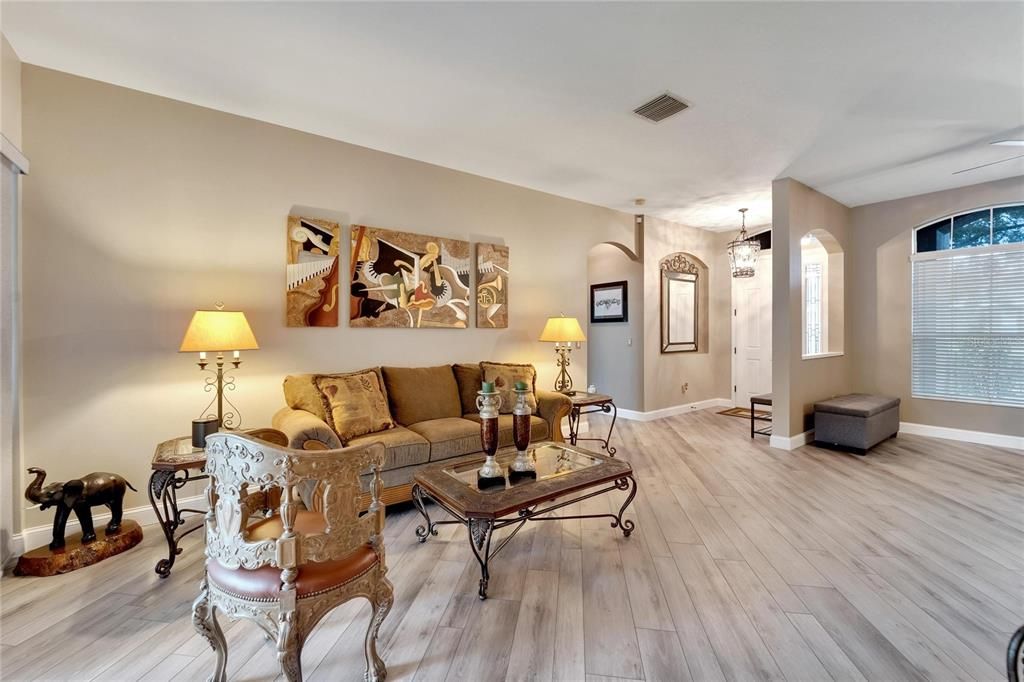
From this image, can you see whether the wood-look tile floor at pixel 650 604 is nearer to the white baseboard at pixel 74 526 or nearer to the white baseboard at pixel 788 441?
the white baseboard at pixel 74 526

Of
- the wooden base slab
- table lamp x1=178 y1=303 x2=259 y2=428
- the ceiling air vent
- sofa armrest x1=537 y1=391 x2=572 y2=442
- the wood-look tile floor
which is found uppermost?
the ceiling air vent

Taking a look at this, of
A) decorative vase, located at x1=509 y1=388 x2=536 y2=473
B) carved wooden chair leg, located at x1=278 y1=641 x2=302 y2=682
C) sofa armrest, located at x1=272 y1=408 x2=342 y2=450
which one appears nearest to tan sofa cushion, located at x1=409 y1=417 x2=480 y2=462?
sofa armrest, located at x1=272 y1=408 x2=342 y2=450

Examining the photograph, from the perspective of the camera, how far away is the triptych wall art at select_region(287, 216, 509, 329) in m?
3.25

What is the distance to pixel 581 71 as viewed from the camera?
2467 millimetres

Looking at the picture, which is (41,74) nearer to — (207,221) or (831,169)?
(207,221)

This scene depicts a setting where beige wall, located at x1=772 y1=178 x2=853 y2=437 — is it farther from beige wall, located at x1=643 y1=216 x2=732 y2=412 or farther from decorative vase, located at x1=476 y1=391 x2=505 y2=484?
decorative vase, located at x1=476 y1=391 x2=505 y2=484

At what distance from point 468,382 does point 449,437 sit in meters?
0.84

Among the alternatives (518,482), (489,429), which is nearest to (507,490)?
(518,482)

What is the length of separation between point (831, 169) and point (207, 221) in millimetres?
5496

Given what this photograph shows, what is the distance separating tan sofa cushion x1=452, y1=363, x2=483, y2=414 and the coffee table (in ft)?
3.37

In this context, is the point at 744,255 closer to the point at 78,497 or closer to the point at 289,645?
→ the point at 289,645

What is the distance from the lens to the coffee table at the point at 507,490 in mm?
1922

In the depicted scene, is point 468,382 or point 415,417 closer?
point 415,417

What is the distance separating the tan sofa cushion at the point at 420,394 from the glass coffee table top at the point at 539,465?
936mm
